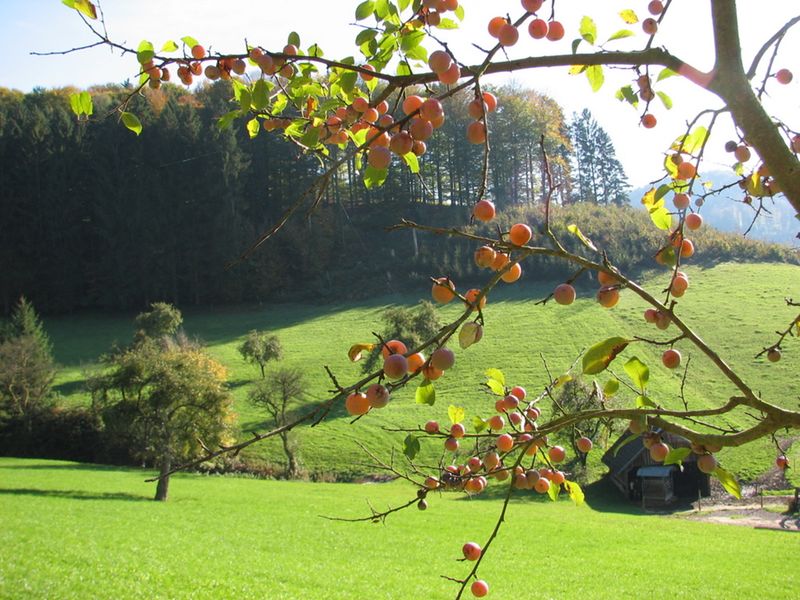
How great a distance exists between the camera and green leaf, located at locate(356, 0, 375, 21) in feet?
4.10

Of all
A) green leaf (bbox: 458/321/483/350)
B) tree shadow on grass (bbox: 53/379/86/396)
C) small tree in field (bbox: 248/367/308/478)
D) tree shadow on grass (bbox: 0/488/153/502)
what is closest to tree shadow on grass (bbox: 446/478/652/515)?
small tree in field (bbox: 248/367/308/478)

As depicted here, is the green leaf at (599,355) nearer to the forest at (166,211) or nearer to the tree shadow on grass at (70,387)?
the tree shadow on grass at (70,387)

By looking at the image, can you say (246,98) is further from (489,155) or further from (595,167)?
(595,167)

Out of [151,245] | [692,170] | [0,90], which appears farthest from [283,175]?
[692,170]

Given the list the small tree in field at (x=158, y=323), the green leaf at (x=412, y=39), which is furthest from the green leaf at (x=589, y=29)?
the small tree in field at (x=158, y=323)

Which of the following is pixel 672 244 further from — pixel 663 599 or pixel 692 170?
pixel 663 599

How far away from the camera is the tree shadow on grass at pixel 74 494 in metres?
16.2

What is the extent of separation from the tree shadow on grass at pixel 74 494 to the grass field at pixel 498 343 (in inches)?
251

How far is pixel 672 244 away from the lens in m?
1.46

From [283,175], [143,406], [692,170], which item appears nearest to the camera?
[692,170]

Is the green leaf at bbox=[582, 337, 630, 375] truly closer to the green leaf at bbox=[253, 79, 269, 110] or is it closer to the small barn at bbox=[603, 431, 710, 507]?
the green leaf at bbox=[253, 79, 269, 110]

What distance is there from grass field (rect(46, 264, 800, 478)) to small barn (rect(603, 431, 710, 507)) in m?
1.74

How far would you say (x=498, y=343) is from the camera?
31078 mm

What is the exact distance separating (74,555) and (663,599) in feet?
30.0
